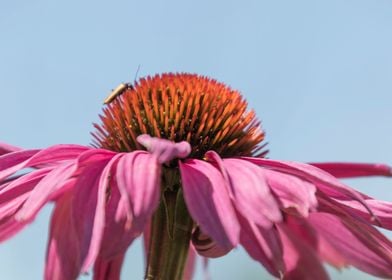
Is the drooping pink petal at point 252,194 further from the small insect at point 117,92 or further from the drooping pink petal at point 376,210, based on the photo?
the small insect at point 117,92

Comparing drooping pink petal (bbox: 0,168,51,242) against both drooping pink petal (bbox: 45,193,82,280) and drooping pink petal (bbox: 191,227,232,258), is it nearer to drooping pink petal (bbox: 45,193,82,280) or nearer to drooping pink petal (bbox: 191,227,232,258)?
drooping pink petal (bbox: 45,193,82,280)

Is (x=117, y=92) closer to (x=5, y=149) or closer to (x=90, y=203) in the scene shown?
(x=5, y=149)

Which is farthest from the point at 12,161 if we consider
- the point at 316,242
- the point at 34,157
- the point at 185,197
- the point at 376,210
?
the point at 376,210

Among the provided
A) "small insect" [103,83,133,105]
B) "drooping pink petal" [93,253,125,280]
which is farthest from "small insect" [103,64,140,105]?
"drooping pink petal" [93,253,125,280]

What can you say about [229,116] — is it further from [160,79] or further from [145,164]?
[145,164]

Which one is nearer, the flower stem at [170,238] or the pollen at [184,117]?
the flower stem at [170,238]

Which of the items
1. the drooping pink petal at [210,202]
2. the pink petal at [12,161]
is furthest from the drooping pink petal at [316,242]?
the pink petal at [12,161]
